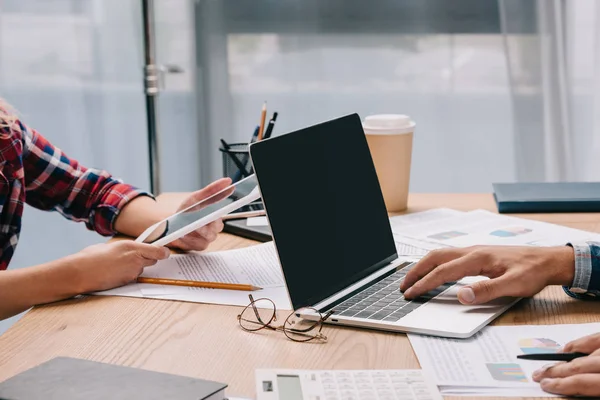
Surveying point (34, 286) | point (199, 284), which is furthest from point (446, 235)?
point (34, 286)

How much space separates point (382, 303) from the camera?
3.21 ft

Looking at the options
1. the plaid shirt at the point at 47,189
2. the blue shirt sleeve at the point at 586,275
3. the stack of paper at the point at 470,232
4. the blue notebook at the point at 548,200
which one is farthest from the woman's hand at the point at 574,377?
the plaid shirt at the point at 47,189

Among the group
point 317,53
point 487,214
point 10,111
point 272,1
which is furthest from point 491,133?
point 10,111

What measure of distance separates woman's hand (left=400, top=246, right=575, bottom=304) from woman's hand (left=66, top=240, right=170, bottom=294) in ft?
1.21

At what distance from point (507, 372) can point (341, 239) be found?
0.32 m

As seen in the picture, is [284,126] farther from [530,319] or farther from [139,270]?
[530,319]

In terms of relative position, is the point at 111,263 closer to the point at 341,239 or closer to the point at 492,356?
the point at 341,239

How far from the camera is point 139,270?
1122mm

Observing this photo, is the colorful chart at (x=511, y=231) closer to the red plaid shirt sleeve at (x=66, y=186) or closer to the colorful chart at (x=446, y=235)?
the colorful chart at (x=446, y=235)

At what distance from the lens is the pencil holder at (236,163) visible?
148 cm

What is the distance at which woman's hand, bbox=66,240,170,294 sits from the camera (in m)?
1.07

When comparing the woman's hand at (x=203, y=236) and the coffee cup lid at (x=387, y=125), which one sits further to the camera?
the coffee cup lid at (x=387, y=125)

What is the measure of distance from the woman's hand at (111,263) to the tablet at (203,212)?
0.03m

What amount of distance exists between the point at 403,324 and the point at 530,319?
0.16 meters
